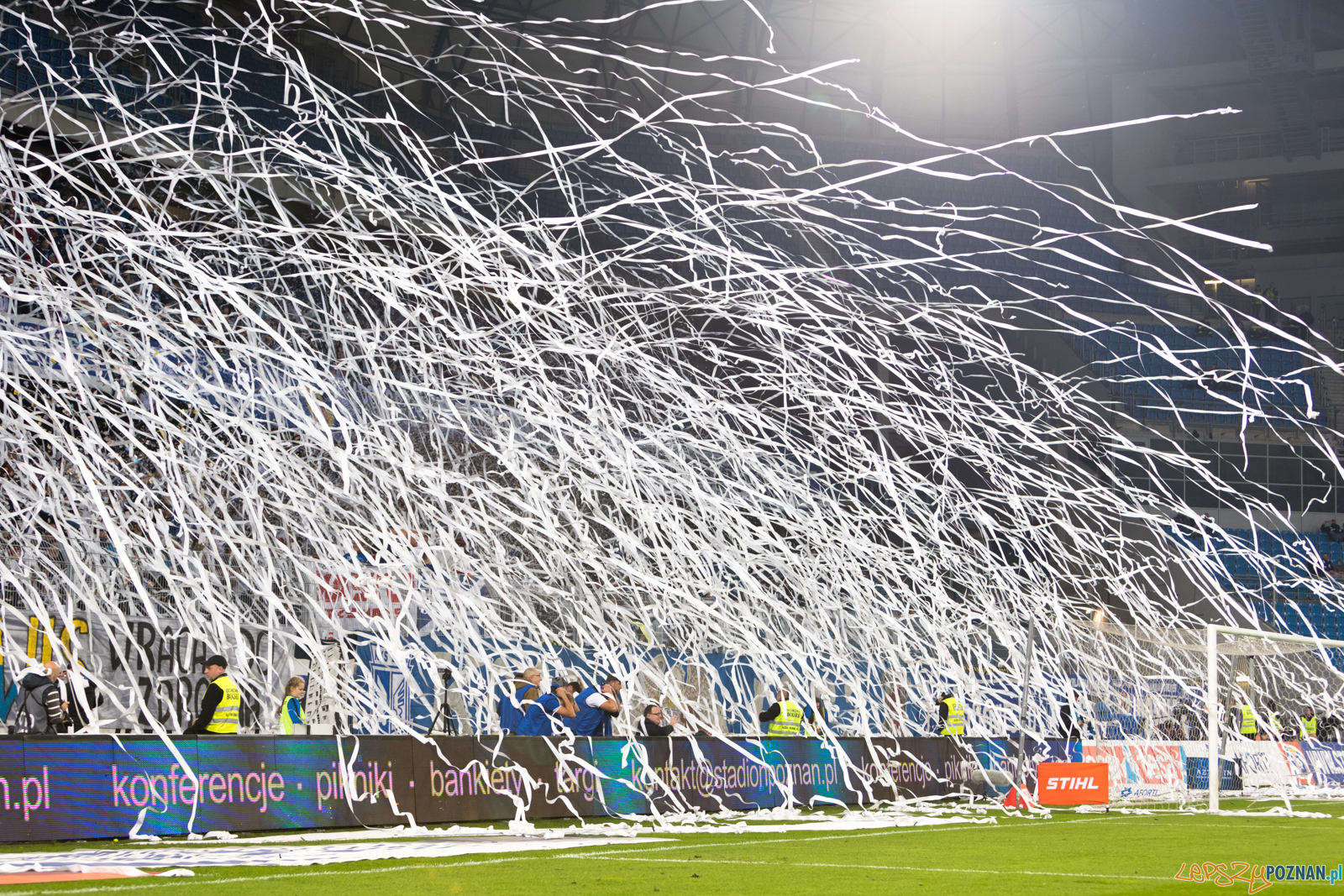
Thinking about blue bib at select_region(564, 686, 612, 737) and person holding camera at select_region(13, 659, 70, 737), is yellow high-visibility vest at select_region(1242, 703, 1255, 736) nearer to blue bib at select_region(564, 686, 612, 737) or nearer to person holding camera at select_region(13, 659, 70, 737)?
blue bib at select_region(564, 686, 612, 737)

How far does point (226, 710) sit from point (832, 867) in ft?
17.4

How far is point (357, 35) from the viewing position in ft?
113

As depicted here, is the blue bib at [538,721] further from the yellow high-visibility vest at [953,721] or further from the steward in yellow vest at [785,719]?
the yellow high-visibility vest at [953,721]

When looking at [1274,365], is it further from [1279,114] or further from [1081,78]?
[1081,78]

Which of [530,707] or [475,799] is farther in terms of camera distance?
[530,707]

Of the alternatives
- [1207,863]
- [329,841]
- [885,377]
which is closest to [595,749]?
[329,841]

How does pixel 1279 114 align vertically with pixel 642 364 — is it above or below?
above

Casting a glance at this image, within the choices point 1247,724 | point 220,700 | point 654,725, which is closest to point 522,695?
point 654,725

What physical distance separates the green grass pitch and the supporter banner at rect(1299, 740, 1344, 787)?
859 cm

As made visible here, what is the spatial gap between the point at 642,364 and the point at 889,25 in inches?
1298

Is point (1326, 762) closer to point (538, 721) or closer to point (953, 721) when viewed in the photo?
point (953, 721)

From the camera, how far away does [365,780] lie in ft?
35.7

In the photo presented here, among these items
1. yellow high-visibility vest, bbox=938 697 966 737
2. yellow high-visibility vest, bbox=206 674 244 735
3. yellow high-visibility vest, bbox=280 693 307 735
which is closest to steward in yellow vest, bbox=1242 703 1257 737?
yellow high-visibility vest, bbox=938 697 966 737

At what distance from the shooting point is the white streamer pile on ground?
8.52 metres
